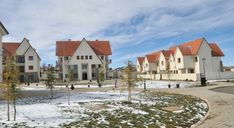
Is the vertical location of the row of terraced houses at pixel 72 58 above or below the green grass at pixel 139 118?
above

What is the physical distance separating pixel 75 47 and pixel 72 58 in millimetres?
5081

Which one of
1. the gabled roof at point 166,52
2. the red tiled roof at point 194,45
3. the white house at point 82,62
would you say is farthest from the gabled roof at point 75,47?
the red tiled roof at point 194,45

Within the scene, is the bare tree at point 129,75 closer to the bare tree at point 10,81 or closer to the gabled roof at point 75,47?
the bare tree at point 10,81

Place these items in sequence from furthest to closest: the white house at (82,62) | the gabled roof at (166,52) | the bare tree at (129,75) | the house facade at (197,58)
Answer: the gabled roof at (166,52)
the white house at (82,62)
the house facade at (197,58)
the bare tree at (129,75)

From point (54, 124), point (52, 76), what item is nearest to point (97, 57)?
point (52, 76)

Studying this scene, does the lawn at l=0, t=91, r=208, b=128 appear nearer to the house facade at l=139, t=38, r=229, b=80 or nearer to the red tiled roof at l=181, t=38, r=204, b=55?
the house facade at l=139, t=38, r=229, b=80

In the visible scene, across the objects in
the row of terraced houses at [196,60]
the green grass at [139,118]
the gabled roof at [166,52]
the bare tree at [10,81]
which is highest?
the gabled roof at [166,52]

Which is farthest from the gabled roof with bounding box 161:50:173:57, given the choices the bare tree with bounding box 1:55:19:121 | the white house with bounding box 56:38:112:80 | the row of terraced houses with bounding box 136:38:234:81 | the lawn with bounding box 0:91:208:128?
the bare tree with bounding box 1:55:19:121

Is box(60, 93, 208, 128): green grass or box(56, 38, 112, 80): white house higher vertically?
box(56, 38, 112, 80): white house

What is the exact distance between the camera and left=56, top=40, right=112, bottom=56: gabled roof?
85.8 metres

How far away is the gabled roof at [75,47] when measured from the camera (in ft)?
282

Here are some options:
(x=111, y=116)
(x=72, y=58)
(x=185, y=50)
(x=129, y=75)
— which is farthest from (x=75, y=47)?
(x=111, y=116)

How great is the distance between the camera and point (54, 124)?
14773 millimetres

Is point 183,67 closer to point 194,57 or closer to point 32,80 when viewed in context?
point 194,57
